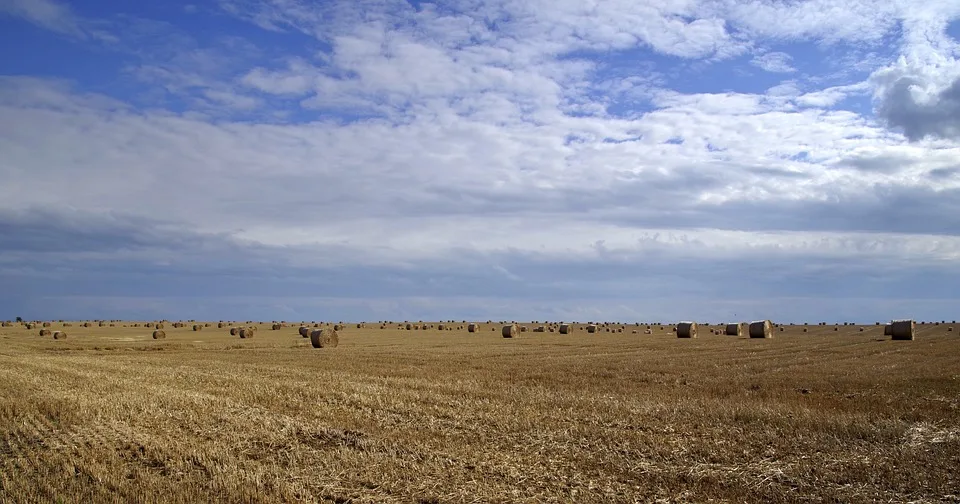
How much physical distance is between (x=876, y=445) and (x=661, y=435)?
116 inches

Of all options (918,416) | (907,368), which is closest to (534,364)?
(907,368)

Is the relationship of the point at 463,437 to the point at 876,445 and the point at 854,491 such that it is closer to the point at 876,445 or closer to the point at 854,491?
the point at 854,491

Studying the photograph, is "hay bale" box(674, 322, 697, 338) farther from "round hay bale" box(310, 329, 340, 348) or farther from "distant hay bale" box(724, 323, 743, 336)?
"round hay bale" box(310, 329, 340, 348)

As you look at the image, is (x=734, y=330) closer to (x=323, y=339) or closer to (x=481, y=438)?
(x=323, y=339)

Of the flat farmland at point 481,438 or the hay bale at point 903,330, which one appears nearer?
the flat farmland at point 481,438

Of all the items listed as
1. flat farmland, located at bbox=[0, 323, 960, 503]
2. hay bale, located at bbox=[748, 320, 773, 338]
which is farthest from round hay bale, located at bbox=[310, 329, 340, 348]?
hay bale, located at bbox=[748, 320, 773, 338]

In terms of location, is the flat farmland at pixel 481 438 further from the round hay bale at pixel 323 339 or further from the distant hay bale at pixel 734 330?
the distant hay bale at pixel 734 330

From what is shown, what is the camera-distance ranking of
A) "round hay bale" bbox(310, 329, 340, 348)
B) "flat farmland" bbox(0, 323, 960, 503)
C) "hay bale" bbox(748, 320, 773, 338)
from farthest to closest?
1. "hay bale" bbox(748, 320, 773, 338)
2. "round hay bale" bbox(310, 329, 340, 348)
3. "flat farmland" bbox(0, 323, 960, 503)

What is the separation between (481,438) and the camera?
1017 cm

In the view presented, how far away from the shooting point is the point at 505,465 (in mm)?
8469

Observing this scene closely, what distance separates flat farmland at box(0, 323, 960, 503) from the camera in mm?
7566

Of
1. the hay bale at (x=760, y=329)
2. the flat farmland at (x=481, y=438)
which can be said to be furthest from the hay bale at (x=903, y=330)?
the flat farmland at (x=481, y=438)

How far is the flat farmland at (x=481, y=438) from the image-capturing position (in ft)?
24.8

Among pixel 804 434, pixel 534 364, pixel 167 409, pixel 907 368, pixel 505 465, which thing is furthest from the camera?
pixel 534 364
